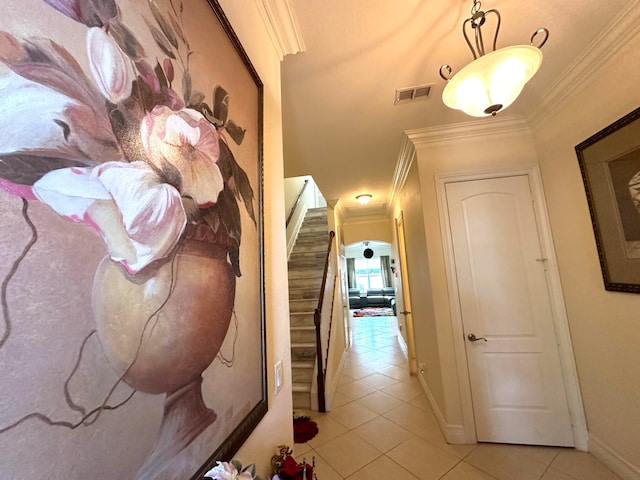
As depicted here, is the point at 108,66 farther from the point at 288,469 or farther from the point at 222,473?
the point at 288,469

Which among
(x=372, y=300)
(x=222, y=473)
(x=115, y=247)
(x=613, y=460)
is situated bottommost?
(x=613, y=460)

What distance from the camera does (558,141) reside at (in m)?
2.12

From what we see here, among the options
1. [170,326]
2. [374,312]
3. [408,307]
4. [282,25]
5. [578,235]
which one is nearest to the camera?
[170,326]

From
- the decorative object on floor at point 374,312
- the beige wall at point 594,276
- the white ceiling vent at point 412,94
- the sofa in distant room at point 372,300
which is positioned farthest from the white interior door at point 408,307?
the sofa in distant room at point 372,300

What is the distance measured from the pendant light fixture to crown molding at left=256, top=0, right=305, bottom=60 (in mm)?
860

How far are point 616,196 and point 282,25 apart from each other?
2.26m

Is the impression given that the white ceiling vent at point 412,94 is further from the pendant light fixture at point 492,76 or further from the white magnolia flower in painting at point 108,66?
the white magnolia flower in painting at point 108,66

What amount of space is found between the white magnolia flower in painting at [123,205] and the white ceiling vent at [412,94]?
2.02 meters

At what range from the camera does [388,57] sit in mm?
1686


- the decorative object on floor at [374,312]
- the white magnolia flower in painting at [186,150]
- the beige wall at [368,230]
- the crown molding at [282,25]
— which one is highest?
the crown molding at [282,25]

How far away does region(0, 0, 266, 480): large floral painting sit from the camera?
328 mm

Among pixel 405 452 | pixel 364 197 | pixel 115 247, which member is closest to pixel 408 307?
pixel 364 197

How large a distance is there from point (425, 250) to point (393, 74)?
1.56 m

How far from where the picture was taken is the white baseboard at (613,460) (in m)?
1.68
